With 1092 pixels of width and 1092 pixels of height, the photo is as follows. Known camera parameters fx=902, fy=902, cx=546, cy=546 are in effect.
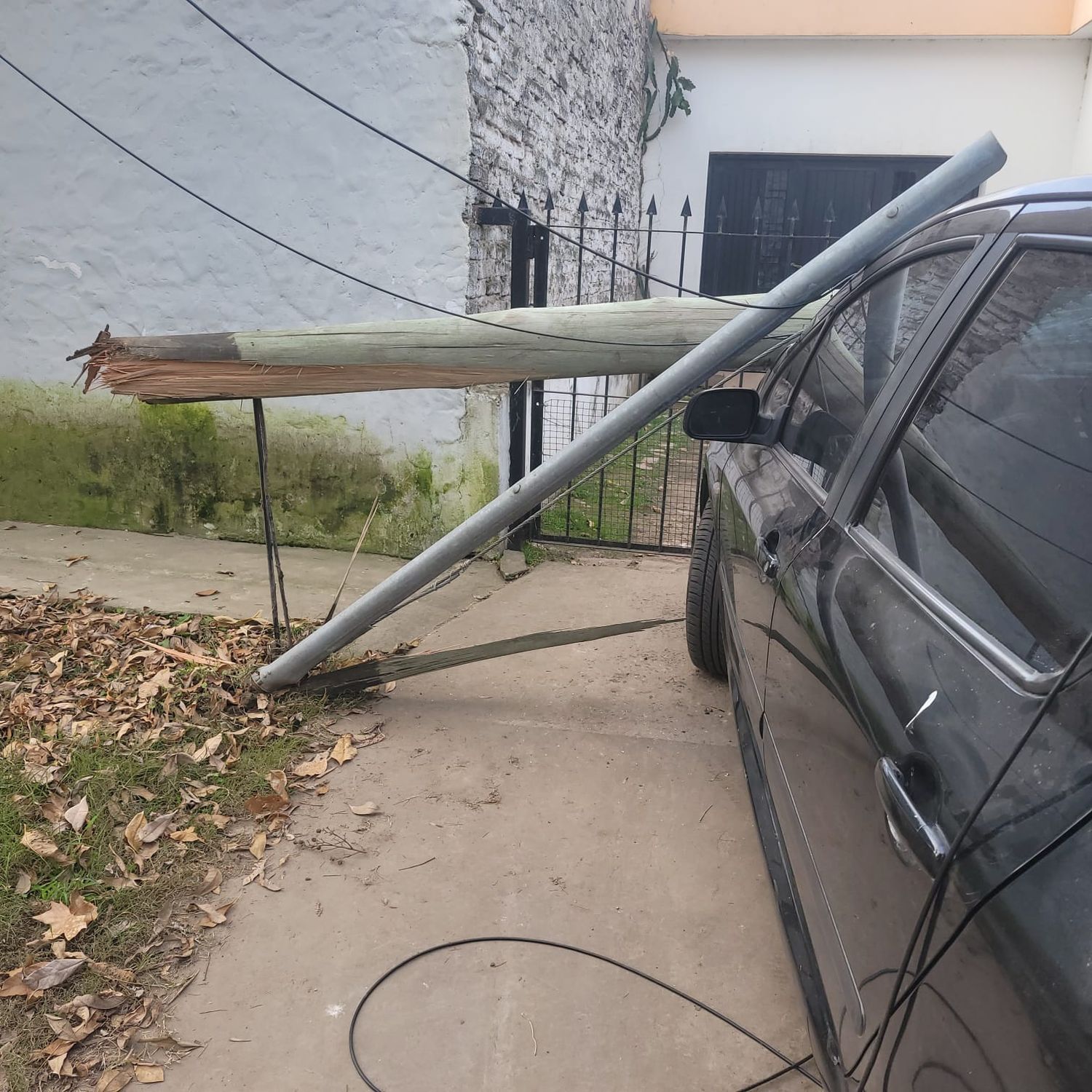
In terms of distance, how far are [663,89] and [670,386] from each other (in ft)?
31.6

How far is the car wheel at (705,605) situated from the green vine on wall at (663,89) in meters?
8.76

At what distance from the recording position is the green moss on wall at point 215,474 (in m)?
5.43

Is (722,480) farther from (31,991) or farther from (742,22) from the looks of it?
(742,22)

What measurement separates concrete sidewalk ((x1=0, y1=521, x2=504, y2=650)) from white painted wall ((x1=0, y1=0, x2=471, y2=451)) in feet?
2.86

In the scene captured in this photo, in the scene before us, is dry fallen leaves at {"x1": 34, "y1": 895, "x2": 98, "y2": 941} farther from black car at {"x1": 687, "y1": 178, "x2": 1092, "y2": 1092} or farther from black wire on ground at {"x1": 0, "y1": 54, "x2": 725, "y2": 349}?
black wire on ground at {"x1": 0, "y1": 54, "x2": 725, "y2": 349}

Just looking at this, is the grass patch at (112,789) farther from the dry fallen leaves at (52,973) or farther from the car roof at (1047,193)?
the car roof at (1047,193)

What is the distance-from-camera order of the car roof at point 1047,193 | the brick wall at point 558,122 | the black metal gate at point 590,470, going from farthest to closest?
the black metal gate at point 590,470, the brick wall at point 558,122, the car roof at point 1047,193

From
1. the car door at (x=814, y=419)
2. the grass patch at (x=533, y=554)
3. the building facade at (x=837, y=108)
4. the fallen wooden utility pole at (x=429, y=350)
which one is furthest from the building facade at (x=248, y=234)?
the building facade at (x=837, y=108)

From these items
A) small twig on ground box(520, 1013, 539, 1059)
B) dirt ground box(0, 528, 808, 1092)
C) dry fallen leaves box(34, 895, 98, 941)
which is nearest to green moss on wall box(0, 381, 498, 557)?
dirt ground box(0, 528, 808, 1092)

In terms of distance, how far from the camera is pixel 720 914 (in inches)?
103

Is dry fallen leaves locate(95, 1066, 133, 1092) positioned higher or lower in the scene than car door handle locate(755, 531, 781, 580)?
lower

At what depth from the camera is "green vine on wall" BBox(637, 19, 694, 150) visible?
11.0m

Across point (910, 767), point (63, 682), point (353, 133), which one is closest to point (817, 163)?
point (353, 133)

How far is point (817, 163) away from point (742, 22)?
1856mm
